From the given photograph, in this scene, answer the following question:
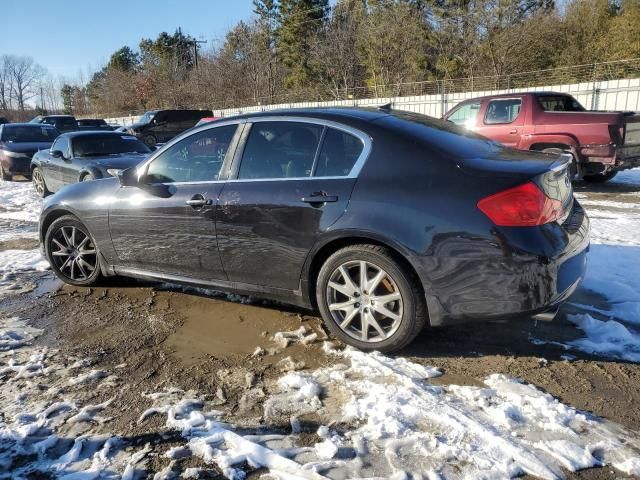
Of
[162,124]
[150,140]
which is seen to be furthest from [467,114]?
[162,124]

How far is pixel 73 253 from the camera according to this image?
5.15m

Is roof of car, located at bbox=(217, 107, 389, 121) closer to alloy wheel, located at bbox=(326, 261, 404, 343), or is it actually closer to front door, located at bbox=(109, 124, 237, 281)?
front door, located at bbox=(109, 124, 237, 281)

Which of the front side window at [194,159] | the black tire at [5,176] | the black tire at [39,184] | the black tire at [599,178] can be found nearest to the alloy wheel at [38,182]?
the black tire at [39,184]

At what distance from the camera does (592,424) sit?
2689 millimetres

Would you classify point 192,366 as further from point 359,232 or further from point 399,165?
point 399,165

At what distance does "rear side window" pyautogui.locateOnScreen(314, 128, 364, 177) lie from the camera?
142 inches

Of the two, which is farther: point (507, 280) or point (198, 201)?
point (198, 201)

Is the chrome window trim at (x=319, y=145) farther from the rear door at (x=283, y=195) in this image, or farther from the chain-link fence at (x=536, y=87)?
the chain-link fence at (x=536, y=87)

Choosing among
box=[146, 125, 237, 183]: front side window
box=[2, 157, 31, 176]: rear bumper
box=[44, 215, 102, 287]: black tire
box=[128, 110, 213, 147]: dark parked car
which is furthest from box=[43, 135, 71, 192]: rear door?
box=[128, 110, 213, 147]: dark parked car

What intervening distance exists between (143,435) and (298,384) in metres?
0.93

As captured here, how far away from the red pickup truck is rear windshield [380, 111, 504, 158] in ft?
20.3

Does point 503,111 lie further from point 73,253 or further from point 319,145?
point 73,253

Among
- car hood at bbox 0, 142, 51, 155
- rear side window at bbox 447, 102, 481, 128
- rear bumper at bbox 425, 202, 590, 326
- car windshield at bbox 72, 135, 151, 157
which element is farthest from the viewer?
car hood at bbox 0, 142, 51, 155

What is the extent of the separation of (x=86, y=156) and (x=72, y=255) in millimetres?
5674
